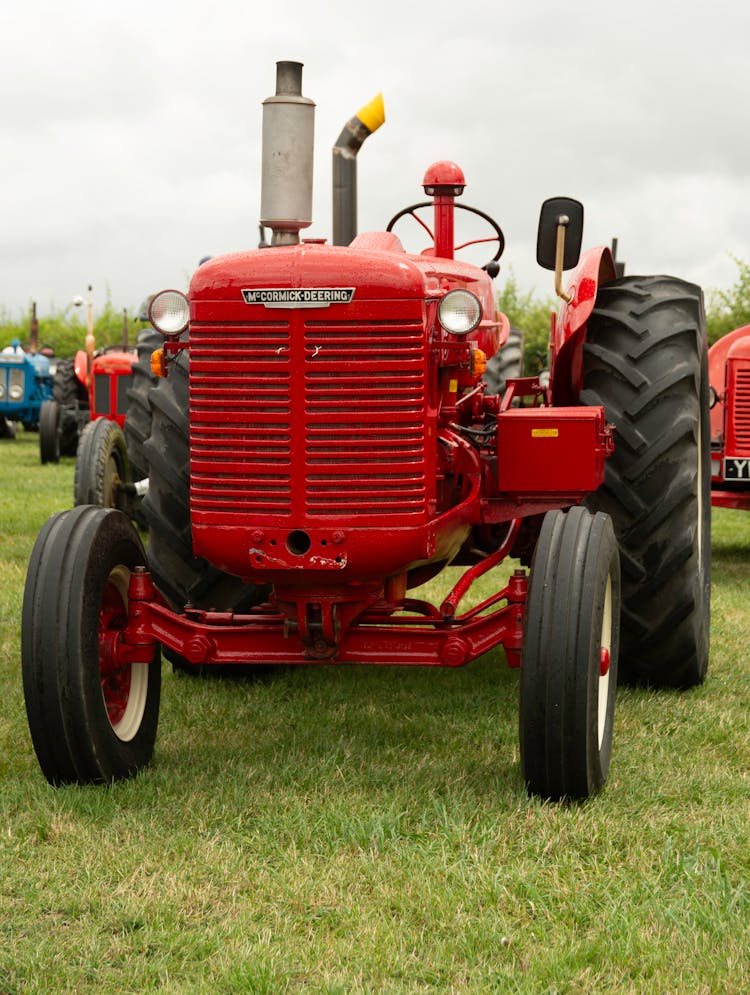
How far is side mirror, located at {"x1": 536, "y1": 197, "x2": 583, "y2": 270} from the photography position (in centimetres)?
464

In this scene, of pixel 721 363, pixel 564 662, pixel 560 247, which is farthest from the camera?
pixel 721 363

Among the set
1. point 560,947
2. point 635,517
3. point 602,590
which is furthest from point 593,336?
point 560,947

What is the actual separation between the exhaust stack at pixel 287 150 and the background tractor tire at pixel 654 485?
5.34ft

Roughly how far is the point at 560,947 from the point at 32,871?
4.19 feet

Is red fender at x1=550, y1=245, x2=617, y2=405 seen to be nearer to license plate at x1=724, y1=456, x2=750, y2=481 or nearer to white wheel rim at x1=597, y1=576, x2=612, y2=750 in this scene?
white wheel rim at x1=597, y1=576, x2=612, y2=750

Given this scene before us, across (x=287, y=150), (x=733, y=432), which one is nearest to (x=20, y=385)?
(x=733, y=432)

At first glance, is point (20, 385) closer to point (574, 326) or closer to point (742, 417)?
point (742, 417)

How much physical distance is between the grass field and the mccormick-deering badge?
52.6 inches

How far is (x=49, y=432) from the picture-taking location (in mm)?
16500

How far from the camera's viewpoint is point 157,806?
151 inches

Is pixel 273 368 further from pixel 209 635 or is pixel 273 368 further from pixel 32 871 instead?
pixel 32 871

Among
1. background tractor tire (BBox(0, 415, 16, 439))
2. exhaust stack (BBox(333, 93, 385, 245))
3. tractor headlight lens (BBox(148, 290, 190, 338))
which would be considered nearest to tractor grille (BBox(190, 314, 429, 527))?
tractor headlight lens (BBox(148, 290, 190, 338))

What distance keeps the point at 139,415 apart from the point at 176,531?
508 cm

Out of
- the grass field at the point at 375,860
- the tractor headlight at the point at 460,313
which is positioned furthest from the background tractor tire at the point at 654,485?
the tractor headlight at the point at 460,313
